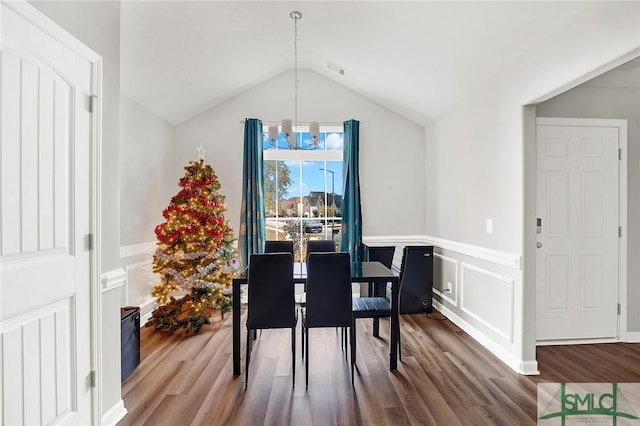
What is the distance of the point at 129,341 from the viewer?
2631mm

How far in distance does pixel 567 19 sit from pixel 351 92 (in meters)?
3.00

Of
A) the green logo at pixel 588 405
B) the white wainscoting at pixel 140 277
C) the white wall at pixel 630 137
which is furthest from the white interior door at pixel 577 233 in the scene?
the white wainscoting at pixel 140 277

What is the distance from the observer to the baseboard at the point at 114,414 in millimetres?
1979

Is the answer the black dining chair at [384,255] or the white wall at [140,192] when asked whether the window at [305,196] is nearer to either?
the black dining chair at [384,255]

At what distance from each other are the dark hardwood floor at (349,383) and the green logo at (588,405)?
0.11 meters

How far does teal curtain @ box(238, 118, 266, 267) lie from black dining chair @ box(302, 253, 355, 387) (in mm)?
2189

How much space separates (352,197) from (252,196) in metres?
1.43

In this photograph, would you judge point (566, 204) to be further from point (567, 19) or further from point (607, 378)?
point (567, 19)

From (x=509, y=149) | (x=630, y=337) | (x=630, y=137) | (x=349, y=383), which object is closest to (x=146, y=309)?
(x=349, y=383)

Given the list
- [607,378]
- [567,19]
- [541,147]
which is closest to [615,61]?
[567,19]

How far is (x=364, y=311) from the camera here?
2865mm

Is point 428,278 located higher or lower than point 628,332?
higher

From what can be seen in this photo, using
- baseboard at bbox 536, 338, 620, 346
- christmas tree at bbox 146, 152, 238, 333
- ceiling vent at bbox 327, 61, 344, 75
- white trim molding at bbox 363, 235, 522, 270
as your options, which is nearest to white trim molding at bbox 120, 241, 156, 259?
christmas tree at bbox 146, 152, 238, 333

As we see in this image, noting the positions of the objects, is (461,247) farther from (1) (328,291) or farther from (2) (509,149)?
(1) (328,291)
